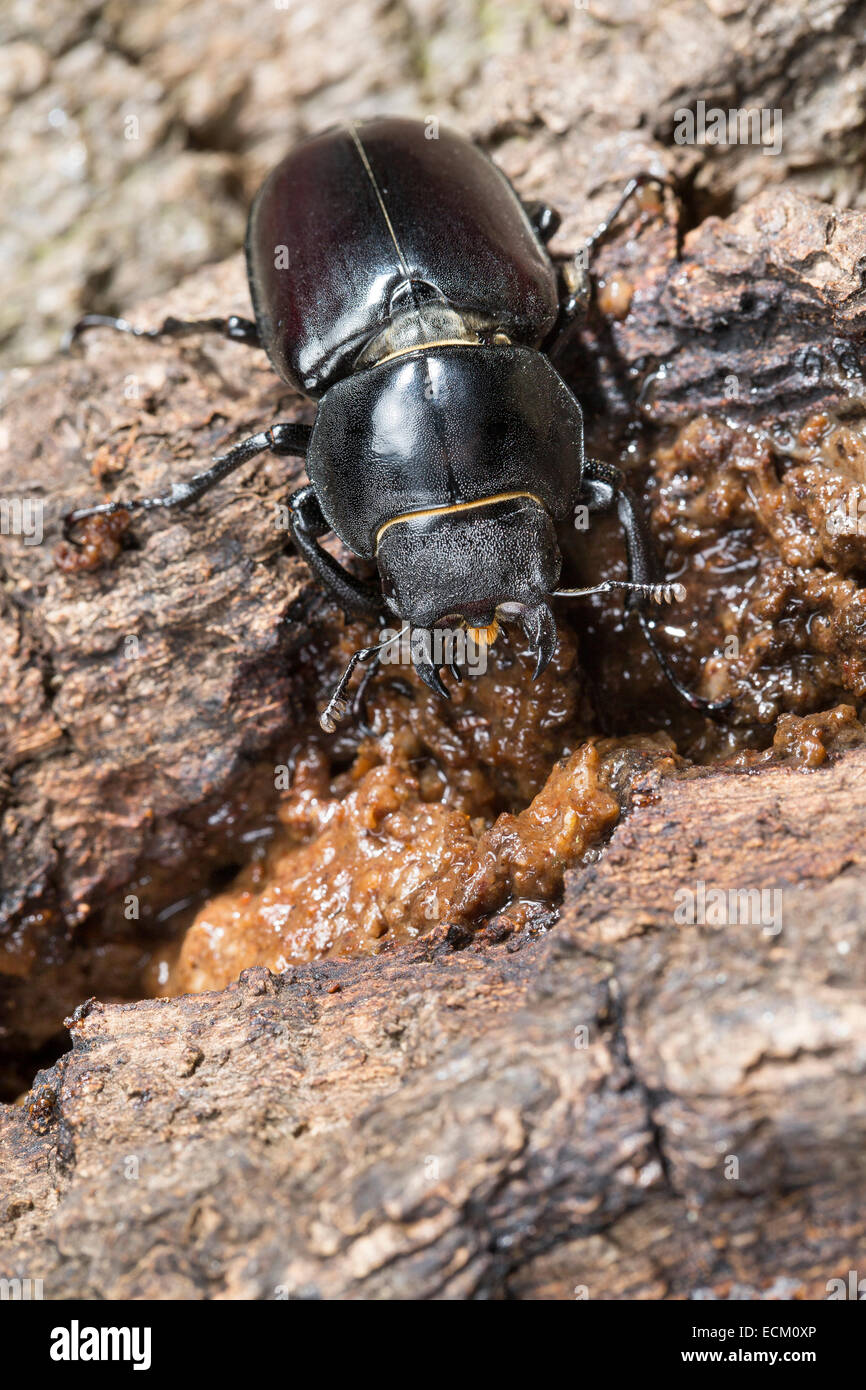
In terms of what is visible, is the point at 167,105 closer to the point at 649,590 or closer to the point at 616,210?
the point at 616,210

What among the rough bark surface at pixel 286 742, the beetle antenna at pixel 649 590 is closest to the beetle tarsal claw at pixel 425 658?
the beetle antenna at pixel 649 590

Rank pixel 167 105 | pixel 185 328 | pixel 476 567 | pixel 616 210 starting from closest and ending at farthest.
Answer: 1. pixel 476 567
2. pixel 616 210
3. pixel 185 328
4. pixel 167 105

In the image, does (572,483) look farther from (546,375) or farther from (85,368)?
(85,368)

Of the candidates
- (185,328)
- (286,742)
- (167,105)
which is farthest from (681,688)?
(167,105)

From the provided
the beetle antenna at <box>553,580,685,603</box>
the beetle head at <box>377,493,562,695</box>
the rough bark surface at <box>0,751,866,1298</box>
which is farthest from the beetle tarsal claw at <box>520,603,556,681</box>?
the rough bark surface at <box>0,751,866,1298</box>

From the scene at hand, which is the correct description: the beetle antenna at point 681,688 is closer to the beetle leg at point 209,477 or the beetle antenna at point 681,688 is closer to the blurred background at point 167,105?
the beetle leg at point 209,477

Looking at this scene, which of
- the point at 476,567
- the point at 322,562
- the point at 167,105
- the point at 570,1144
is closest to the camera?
the point at 570,1144
